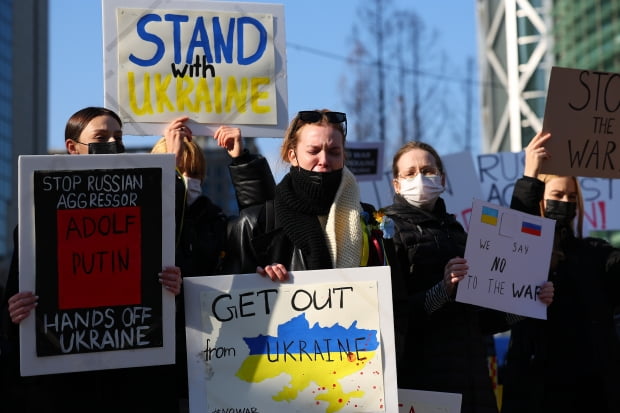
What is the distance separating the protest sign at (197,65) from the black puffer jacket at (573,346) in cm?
171

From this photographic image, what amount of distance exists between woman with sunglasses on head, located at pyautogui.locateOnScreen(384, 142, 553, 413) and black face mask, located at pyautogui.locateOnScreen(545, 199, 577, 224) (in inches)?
40.5

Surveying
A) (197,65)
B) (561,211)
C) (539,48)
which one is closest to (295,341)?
(197,65)

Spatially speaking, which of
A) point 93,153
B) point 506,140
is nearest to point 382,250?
point 93,153

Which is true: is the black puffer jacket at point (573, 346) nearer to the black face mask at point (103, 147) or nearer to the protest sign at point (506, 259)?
the protest sign at point (506, 259)

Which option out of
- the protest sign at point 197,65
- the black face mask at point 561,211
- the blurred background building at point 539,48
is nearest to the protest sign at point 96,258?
the protest sign at point 197,65

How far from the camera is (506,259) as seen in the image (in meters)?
4.82

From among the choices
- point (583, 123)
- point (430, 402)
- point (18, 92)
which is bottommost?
point (430, 402)

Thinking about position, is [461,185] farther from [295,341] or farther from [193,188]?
[295,341]

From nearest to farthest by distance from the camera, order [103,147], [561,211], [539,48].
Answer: [103,147], [561,211], [539,48]

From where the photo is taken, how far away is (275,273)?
13.4 ft

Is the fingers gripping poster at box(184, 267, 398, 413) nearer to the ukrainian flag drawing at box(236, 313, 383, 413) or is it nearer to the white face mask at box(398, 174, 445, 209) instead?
the ukrainian flag drawing at box(236, 313, 383, 413)

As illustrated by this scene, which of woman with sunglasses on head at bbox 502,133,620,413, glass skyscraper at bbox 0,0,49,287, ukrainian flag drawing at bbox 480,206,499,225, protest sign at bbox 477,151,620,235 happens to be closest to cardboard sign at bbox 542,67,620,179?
woman with sunglasses on head at bbox 502,133,620,413

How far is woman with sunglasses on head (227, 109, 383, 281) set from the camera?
14.1 ft

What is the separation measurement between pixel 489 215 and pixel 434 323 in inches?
20.6
